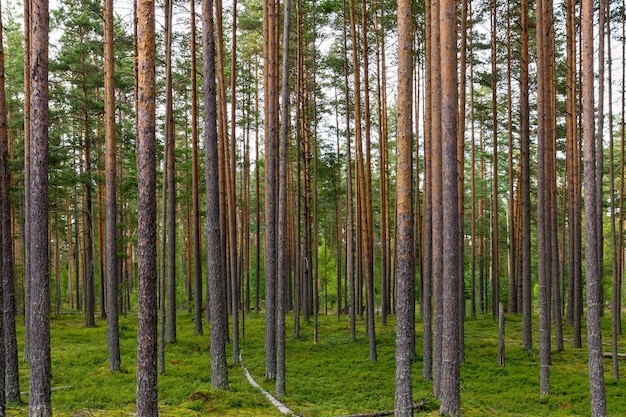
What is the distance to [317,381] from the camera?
14.4m

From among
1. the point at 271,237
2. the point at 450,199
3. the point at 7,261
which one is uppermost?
the point at 450,199

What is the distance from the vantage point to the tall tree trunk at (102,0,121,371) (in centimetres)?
1377

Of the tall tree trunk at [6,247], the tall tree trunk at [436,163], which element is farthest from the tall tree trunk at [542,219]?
the tall tree trunk at [6,247]

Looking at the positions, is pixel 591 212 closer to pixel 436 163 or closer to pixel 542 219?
pixel 436 163

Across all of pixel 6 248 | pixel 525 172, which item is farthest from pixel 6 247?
pixel 525 172

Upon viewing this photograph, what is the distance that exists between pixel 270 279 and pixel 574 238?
41.1 feet

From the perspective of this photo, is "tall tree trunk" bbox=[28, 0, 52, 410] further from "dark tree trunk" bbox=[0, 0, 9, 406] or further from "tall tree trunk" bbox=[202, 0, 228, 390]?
"tall tree trunk" bbox=[202, 0, 228, 390]

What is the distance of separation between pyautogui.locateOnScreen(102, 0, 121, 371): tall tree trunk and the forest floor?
940 mm

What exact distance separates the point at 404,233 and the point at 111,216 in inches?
342

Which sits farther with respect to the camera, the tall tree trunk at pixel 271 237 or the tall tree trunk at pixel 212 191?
the tall tree trunk at pixel 271 237

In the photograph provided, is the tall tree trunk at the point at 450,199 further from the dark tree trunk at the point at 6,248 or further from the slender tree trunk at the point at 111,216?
the slender tree trunk at the point at 111,216

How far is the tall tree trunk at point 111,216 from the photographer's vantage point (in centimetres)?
1377

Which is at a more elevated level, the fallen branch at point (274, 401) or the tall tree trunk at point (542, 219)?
the tall tree trunk at point (542, 219)

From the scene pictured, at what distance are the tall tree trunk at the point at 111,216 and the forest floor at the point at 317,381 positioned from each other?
940 millimetres
